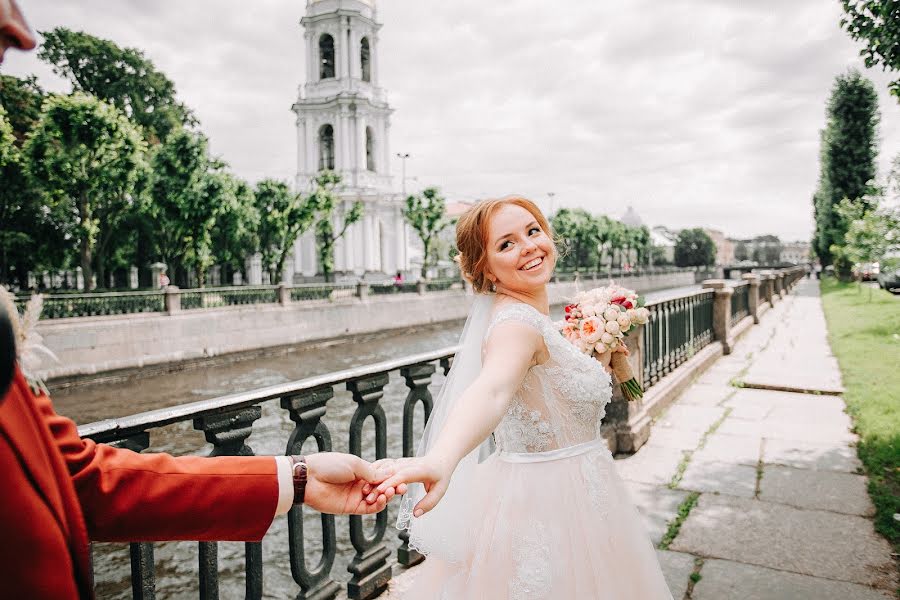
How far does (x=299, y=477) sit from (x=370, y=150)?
53296 mm

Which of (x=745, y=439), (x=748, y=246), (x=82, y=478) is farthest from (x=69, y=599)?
(x=748, y=246)

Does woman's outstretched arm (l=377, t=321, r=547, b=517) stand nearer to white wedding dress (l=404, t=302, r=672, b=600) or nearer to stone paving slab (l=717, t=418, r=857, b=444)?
white wedding dress (l=404, t=302, r=672, b=600)

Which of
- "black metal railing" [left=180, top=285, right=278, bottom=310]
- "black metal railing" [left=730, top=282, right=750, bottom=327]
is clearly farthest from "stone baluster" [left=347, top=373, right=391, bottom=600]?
"black metal railing" [left=180, top=285, right=278, bottom=310]

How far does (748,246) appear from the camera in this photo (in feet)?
576

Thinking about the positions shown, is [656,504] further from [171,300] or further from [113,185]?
[113,185]

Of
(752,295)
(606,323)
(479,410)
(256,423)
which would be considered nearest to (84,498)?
(479,410)

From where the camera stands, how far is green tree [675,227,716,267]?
405ft

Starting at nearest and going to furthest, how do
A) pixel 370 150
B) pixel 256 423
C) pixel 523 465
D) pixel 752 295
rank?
pixel 523 465, pixel 256 423, pixel 752 295, pixel 370 150

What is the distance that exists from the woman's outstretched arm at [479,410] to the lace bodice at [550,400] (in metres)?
0.07

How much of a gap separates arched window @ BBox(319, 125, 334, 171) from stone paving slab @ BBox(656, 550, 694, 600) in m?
51.1

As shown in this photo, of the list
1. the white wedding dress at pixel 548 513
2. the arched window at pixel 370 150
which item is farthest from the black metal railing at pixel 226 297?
the arched window at pixel 370 150

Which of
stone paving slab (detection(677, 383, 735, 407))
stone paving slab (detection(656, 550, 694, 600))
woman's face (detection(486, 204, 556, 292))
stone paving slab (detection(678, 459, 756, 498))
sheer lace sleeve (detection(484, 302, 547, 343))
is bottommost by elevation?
stone paving slab (detection(656, 550, 694, 600))

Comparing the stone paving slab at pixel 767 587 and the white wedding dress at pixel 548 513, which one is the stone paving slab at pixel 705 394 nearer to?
the stone paving slab at pixel 767 587

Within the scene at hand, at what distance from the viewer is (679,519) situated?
384cm
